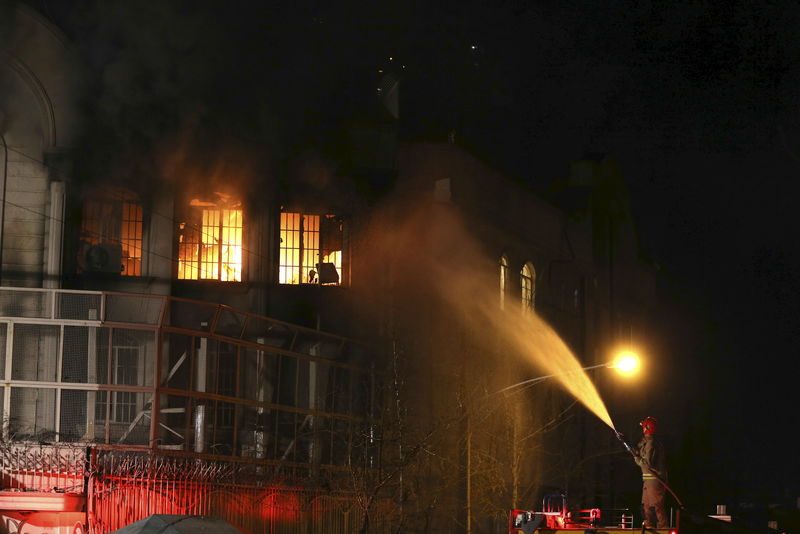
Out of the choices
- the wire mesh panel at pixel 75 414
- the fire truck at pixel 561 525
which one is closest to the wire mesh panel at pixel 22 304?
the wire mesh panel at pixel 75 414

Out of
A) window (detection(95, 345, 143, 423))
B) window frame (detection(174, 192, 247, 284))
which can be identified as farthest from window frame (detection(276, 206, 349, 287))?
window (detection(95, 345, 143, 423))

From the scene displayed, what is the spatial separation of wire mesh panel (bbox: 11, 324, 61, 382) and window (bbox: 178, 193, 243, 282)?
350 cm

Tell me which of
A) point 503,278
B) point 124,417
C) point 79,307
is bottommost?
point 124,417

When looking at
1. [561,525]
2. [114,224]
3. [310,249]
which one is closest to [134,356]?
[114,224]

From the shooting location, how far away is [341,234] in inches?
1186

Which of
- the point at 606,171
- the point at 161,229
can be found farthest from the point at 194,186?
the point at 606,171

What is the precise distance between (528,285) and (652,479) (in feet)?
72.6

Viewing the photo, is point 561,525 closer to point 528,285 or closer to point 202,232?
point 202,232

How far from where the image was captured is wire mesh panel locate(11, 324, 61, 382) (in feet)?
86.5

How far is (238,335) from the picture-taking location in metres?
28.1

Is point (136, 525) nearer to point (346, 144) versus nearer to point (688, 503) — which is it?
point (346, 144)

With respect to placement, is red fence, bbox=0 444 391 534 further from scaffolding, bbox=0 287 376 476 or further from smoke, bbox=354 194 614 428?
smoke, bbox=354 194 614 428

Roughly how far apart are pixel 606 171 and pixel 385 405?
2015 cm

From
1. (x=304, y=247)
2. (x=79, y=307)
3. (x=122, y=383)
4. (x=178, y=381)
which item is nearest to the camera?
(x=79, y=307)
